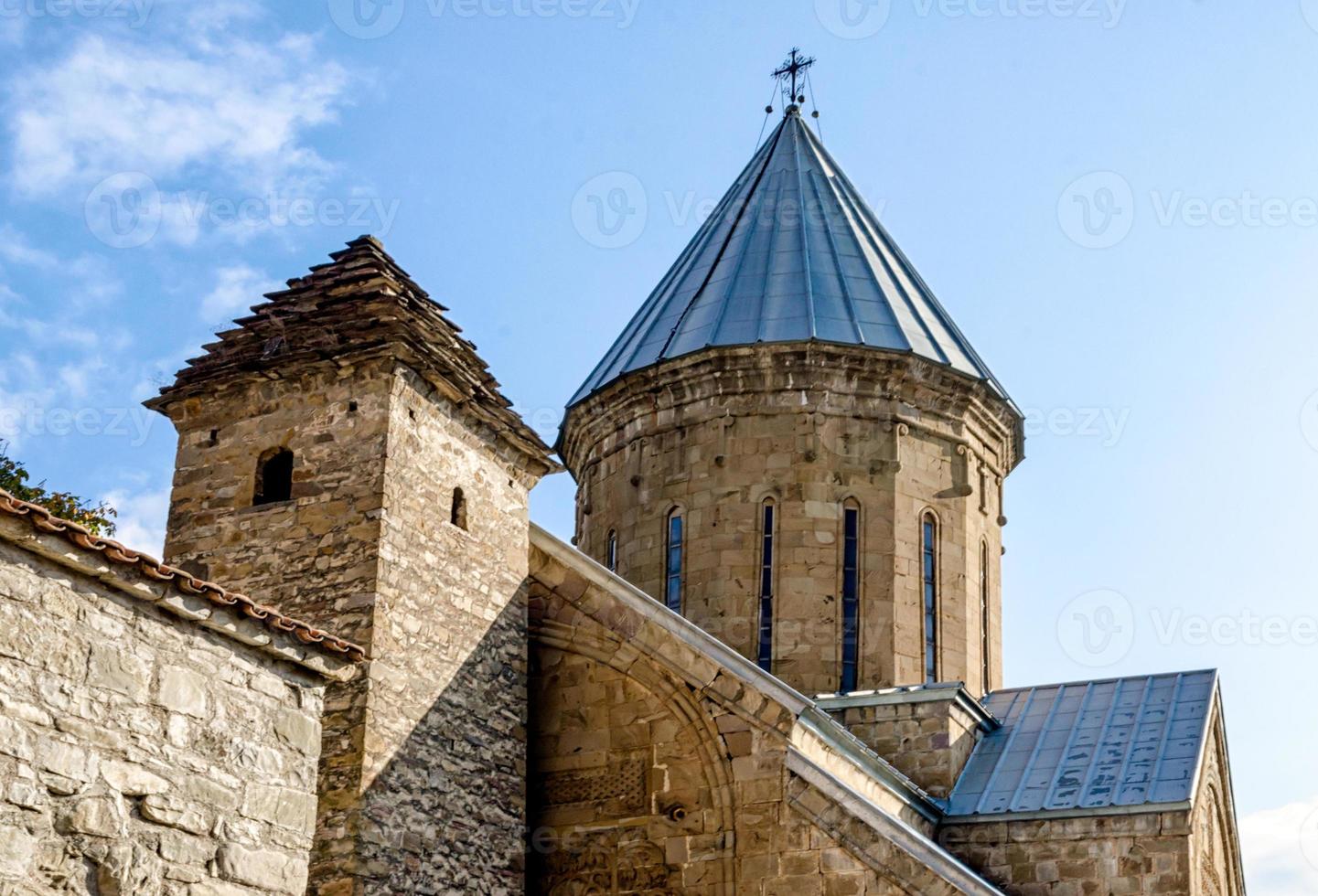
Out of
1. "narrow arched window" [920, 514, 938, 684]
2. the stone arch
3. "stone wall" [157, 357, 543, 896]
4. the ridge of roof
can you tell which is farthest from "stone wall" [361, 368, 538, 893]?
"narrow arched window" [920, 514, 938, 684]

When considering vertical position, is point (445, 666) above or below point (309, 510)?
below

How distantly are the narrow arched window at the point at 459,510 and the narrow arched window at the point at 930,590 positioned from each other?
5.79 m

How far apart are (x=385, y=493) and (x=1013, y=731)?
715cm

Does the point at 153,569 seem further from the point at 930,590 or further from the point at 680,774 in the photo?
the point at 930,590

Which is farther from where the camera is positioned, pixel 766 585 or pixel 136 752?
pixel 766 585

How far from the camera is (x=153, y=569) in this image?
788 cm

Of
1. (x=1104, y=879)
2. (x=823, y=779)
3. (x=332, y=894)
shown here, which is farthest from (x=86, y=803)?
(x=1104, y=879)

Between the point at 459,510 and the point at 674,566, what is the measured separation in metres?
4.75

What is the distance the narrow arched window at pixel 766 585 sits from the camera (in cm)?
1603

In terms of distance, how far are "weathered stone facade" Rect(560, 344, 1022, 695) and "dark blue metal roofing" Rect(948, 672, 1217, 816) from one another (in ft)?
3.33

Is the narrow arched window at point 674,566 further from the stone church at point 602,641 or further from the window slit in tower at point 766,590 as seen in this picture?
the window slit in tower at point 766,590

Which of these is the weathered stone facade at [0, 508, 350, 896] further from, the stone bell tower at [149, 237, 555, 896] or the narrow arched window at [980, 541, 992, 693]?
→ the narrow arched window at [980, 541, 992, 693]

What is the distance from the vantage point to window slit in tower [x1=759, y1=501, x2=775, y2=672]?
16031 millimetres

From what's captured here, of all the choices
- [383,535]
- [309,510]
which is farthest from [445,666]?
[309,510]
